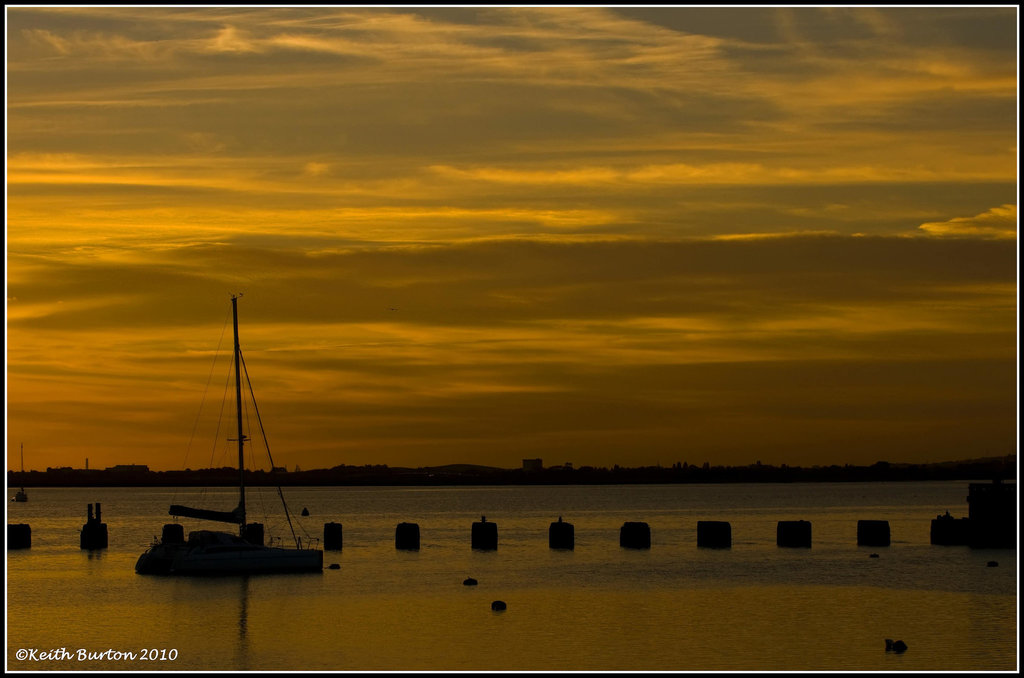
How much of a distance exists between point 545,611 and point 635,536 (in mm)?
29152

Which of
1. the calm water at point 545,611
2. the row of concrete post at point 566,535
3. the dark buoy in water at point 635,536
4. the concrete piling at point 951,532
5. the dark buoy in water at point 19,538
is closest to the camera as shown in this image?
the calm water at point 545,611

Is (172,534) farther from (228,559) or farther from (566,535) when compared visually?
(566,535)

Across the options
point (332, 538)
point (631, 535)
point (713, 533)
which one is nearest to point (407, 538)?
point (332, 538)

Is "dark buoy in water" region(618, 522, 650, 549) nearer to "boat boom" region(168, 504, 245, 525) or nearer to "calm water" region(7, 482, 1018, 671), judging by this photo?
"calm water" region(7, 482, 1018, 671)

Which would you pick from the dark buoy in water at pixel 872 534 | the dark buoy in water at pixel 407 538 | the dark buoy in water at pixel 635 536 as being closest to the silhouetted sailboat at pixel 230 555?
the dark buoy in water at pixel 407 538

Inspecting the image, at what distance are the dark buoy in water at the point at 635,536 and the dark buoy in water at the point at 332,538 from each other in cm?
1624

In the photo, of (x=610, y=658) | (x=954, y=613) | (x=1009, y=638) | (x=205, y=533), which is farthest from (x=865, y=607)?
(x=205, y=533)

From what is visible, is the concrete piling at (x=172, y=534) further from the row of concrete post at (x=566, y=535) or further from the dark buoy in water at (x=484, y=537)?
the dark buoy in water at (x=484, y=537)

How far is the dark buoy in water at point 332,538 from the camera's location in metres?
77.1

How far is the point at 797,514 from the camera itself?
144 m

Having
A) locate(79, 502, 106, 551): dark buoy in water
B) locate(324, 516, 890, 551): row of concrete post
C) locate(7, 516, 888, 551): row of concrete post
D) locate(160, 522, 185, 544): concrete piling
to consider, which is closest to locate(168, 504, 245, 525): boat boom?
locate(160, 522, 185, 544): concrete piling

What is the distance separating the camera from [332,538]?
7775cm

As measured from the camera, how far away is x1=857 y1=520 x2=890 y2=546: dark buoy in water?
3191 inches

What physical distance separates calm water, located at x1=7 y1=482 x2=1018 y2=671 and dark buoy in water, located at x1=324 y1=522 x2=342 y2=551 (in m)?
0.69
